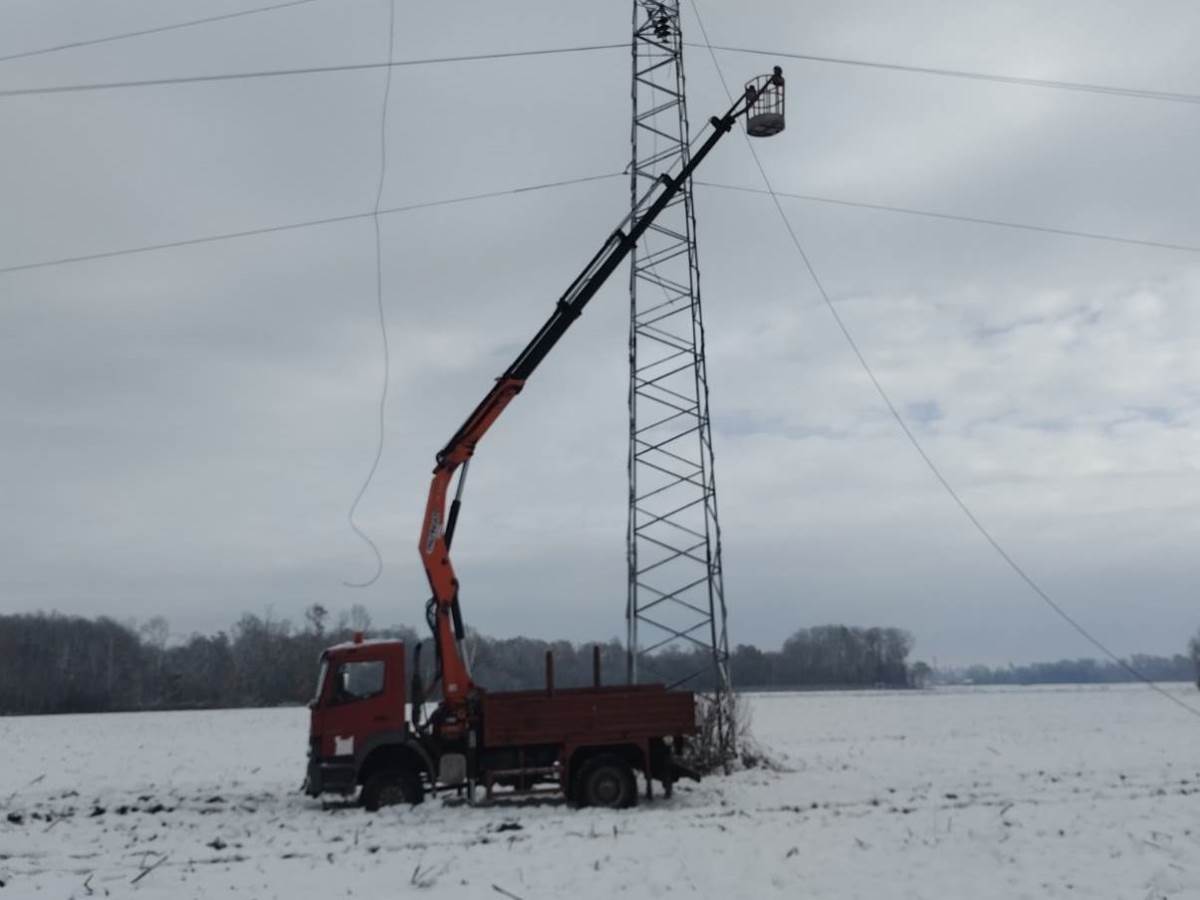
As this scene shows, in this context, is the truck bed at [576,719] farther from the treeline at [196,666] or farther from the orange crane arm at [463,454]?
the treeline at [196,666]

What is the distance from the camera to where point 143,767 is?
28.8 metres

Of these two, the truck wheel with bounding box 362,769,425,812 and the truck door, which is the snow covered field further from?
the truck door

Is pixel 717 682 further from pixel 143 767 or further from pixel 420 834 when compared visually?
pixel 143 767

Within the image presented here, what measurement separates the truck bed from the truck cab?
0.6 inches

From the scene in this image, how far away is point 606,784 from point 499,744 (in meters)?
1.86

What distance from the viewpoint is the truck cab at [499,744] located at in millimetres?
18422

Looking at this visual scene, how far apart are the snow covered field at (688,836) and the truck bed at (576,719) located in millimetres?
1162

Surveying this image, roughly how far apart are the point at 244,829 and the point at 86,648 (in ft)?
378

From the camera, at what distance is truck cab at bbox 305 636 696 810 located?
1842 centimetres

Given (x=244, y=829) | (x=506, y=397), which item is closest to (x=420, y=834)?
(x=244, y=829)

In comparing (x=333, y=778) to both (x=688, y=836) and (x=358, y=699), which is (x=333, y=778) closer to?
(x=358, y=699)

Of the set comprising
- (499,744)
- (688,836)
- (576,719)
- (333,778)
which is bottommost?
(688,836)

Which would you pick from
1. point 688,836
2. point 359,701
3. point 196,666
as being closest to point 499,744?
point 359,701

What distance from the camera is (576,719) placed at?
18.6 metres
